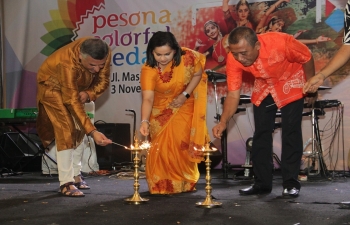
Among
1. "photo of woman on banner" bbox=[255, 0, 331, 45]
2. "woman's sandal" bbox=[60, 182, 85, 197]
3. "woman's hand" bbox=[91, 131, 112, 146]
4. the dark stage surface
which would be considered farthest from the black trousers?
"photo of woman on banner" bbox=[255, 0, 331, 45]

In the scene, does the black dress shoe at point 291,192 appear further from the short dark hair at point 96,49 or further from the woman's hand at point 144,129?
the short dark hair at point 96,49

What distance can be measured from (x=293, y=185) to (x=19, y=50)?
5.65 meters

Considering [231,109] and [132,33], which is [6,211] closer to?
[231,109]

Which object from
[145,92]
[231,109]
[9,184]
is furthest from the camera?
[9,184]

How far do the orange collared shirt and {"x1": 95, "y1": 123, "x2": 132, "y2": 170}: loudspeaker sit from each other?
3.40 metres

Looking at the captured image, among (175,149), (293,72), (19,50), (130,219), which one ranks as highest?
(19,50)

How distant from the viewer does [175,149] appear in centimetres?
430

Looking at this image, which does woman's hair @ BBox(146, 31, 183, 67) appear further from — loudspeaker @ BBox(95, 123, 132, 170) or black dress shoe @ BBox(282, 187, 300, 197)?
loudspeaker @ BBox(95, 123, 132, 170)

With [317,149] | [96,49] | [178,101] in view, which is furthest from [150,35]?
[96,49]

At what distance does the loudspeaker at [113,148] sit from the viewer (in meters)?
7.00

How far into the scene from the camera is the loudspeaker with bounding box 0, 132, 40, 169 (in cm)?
678

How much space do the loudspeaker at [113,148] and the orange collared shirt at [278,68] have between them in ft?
11.2

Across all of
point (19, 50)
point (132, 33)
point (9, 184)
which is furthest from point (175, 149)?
point (19, 50)

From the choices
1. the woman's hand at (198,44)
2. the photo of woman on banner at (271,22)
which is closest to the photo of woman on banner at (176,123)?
the photo of woman on banner at (271,22)
